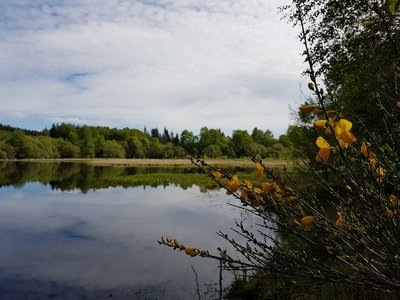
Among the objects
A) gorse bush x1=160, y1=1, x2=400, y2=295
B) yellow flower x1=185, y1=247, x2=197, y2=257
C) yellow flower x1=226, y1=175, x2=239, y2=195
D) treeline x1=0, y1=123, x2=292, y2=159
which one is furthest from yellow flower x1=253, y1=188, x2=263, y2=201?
treeline x1=0, y1=123, x2=292, y2=159

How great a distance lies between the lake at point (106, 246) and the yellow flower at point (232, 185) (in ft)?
16.1

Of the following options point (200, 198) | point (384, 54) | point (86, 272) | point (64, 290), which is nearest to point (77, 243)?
point (86, 272)

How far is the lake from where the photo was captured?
688cm

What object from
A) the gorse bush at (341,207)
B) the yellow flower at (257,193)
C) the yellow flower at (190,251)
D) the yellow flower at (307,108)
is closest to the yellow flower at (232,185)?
the gorse bush at (341,207)

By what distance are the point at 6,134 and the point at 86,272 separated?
7404 centimetres

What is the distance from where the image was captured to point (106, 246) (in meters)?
9.80

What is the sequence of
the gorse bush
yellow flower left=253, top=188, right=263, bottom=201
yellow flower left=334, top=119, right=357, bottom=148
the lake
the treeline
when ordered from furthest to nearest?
the treeline, the lake, yellow flower left=253, top=188, right=263, bottom=201, the gorse bush, yellow flower left=334, top=119, right=357, bottom=148

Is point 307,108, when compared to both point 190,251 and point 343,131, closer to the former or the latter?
point 343,131

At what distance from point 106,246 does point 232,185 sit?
8815 mm

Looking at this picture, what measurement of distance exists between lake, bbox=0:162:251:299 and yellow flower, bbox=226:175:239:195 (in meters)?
4.91

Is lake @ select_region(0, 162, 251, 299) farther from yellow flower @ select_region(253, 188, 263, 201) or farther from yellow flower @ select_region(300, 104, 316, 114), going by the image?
yellow flower @ select_region(300, 104, 316, 114)

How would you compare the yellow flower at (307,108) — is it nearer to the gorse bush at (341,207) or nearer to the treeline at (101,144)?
the gorse bush at (341,207)

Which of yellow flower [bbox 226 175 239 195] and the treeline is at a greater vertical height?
the treeline

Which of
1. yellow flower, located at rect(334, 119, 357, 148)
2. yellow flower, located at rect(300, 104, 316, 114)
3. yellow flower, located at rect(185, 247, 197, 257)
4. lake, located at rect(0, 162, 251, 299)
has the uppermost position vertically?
yellow flower, located at rect(300, 104, 316, 114)
